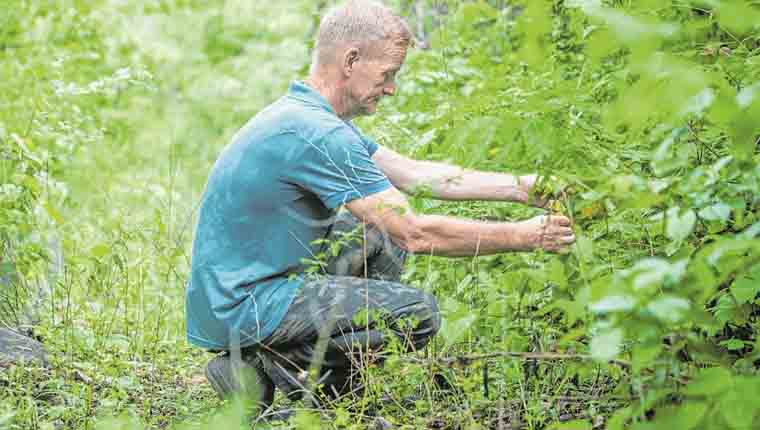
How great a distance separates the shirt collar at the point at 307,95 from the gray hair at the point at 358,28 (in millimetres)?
117

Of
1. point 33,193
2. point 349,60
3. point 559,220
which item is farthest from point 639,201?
point 33,193

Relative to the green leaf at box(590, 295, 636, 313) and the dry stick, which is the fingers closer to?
the dry stick

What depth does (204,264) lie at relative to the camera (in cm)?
325

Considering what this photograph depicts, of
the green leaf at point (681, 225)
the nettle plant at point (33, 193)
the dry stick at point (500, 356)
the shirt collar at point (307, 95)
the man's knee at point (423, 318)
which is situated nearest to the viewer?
the green leaf at point (681, 225)

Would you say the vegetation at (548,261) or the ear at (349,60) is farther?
the ear at (349,60)

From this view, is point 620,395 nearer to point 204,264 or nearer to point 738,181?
point 738,181

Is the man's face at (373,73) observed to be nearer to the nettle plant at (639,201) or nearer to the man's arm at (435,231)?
the nettle plant at (639,201)

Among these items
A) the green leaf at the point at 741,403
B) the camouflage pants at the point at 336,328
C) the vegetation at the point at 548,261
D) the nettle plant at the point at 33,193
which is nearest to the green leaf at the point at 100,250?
the vegetation at the point at 548,261

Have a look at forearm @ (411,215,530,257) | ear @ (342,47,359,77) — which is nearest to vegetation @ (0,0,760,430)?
forearm @ (411,215,530,257)

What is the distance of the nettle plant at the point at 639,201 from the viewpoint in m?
1.75

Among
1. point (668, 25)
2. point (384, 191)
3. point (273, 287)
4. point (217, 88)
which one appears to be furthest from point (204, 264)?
point (217, 88)

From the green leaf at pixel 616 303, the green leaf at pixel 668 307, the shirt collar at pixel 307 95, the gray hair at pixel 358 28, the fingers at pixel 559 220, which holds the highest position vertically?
the gray hair at pixel 358 28

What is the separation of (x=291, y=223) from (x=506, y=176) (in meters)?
0.83

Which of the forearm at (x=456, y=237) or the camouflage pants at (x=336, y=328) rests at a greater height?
the forearm at (x=456, y=237)
